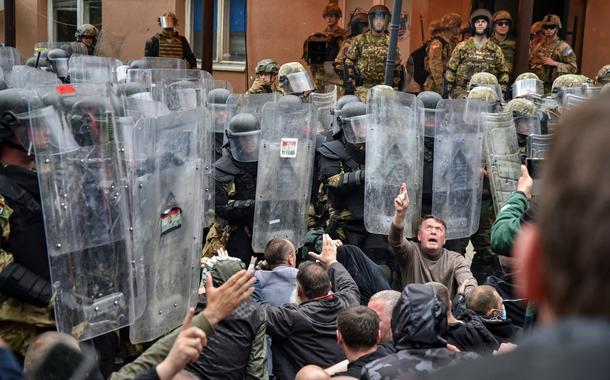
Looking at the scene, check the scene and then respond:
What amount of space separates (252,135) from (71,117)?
2.53 metres

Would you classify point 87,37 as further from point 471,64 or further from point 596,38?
point 596,38

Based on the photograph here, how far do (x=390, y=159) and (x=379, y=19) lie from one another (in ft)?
21.6

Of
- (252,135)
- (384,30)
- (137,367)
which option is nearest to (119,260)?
(137,367)

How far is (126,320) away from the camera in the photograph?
407 cm

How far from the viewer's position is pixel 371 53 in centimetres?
1223

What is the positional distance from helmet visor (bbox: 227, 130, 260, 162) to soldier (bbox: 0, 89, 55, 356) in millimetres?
2511

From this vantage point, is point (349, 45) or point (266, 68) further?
point (349, 45)

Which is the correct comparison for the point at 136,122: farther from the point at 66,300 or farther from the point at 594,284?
the point at 594,284

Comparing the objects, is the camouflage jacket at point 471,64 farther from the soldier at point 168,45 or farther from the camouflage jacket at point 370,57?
the soldier at point 168,45

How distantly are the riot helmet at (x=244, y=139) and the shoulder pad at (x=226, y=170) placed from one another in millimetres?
73

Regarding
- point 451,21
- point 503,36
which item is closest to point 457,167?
point 503,36

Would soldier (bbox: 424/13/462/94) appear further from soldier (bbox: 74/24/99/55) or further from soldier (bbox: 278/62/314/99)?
soldier (bbox: 74/24/99/55)

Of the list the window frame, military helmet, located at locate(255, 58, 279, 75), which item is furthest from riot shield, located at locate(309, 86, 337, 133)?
the window frame

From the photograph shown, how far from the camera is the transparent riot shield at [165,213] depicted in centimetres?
414
